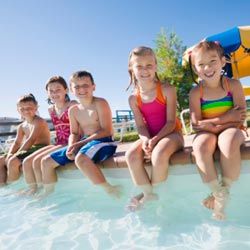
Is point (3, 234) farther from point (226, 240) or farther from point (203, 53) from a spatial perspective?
point (203, 53)

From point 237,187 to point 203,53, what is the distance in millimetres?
1339

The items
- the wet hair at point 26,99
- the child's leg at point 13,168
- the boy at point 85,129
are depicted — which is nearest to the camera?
the boy at point 85,129

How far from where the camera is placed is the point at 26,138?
5512mm

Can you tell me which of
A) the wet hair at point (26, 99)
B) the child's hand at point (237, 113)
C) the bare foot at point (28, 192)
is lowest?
the bare foot at point (28, 192)

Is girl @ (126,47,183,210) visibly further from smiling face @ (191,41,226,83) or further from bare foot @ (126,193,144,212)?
smiling face @ (191,41,226,83)

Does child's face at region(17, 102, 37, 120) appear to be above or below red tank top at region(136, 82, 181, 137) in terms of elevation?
above

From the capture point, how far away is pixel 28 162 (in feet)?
14.1

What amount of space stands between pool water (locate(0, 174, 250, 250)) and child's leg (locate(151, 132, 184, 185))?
0.63 ft

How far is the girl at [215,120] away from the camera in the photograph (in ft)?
8.32

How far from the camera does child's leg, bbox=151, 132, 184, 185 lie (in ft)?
9.35

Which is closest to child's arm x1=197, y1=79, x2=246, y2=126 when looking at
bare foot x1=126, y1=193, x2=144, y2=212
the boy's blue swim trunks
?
bare foot x1=126, y1=193, x2=144, y2=212

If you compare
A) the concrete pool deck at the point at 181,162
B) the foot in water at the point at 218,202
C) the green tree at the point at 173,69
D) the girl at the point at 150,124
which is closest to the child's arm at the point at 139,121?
the girl at the point at 150,124

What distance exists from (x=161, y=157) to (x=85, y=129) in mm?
1579

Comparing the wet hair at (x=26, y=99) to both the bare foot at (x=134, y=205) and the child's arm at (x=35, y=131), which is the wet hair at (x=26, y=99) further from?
the bare foot at (x=134, y=205)
